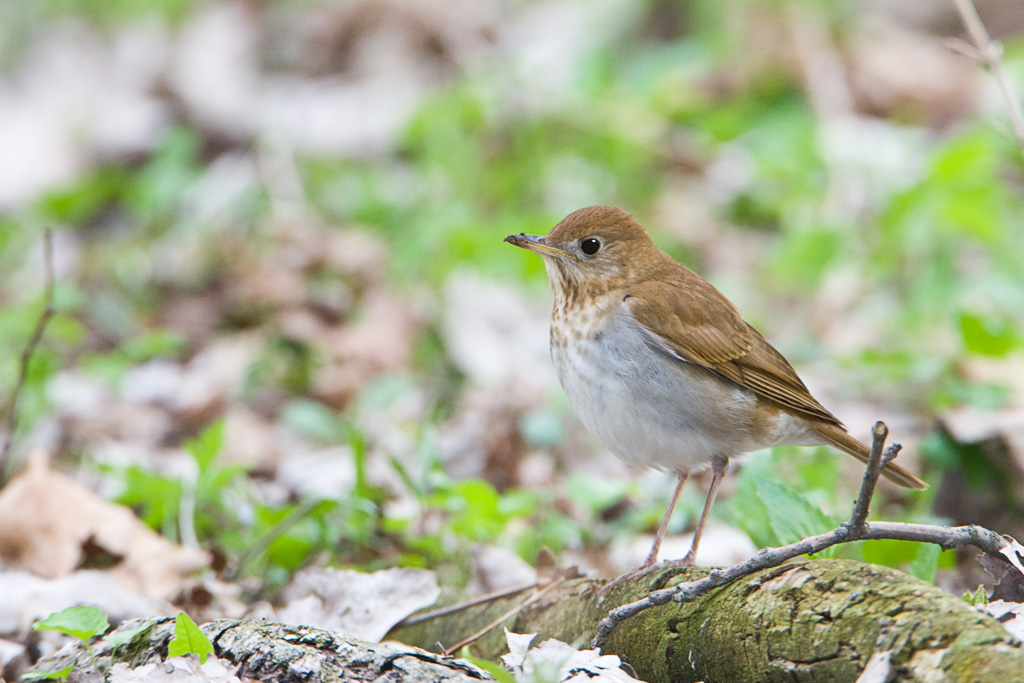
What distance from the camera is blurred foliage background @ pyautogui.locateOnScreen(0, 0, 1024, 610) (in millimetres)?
3812

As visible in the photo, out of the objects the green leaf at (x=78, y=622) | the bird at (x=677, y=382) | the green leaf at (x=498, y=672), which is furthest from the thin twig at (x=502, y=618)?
the green leaf at (x=78, y=622)

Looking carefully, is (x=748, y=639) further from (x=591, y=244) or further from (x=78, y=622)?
(x=591, y=244)

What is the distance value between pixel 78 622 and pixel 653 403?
165 centimetres

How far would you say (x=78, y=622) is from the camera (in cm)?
214

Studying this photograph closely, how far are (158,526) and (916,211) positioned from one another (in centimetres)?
387

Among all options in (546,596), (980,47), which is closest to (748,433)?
(546,596)

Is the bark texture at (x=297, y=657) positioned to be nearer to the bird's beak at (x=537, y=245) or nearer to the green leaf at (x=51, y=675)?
the green leaf at (x=51, y=675)

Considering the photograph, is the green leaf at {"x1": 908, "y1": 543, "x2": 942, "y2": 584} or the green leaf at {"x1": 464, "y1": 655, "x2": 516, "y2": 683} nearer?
the green leaf at {"x1": 464, "y1": 655, "x2": 516, "y2": 683}

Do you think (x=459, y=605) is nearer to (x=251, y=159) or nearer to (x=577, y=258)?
(x=577, y=258)

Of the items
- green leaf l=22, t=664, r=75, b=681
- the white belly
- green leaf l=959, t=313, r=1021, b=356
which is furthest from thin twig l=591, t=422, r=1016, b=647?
green leaf l=959, t=313, r=1021, b=356

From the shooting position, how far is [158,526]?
146 inches

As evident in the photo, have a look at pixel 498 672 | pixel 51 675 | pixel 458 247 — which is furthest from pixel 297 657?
pixel 458 247

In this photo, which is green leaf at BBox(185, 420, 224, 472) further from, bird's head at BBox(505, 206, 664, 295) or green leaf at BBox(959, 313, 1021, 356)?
green leaf at BBox(959, 313, 1021, 356)

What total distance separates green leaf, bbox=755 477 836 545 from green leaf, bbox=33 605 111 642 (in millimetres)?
1603
